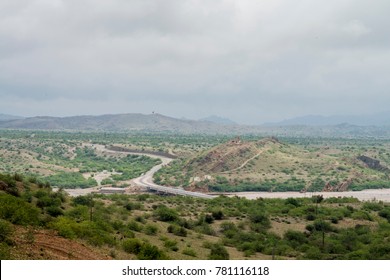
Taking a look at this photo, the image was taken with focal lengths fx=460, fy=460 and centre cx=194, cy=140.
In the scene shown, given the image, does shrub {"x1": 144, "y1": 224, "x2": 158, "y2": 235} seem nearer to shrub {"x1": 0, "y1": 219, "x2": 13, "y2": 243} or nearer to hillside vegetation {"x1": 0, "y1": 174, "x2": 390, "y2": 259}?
hillside vegetation {"x1": 0, "y1": 174, "x2": 390, "y2": 259}

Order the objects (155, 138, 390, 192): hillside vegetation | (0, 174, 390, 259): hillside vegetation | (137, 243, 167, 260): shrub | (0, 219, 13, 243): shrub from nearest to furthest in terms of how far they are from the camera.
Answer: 1. (0, 219, 13, 243): shrub
2. (0, 174, 390, 259): hillside vegetation
3. (137, 243, 167, 260): shrub
4. (155, 138, 390, 192): hillside vegetation

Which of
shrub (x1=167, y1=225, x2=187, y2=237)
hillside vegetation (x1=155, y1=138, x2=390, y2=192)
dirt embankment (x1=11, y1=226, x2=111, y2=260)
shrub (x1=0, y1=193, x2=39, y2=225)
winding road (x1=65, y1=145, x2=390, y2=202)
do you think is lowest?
winding road (x1=65, y1=145, x2=390, y2=202)

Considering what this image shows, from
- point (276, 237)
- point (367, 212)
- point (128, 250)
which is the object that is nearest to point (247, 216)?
point (276, 237)

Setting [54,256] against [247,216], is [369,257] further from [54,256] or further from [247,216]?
[54,256]

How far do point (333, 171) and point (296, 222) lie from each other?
103m

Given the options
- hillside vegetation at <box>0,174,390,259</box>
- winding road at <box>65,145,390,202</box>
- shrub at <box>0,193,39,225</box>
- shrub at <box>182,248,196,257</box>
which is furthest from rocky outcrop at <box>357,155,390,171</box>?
shrub at <box>0,193,39,225</box>

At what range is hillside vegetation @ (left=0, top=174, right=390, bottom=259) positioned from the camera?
25.9 metres

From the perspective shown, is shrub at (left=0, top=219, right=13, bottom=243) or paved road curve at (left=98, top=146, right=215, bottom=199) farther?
paved road curve at (left=98, top=146, right=215, bottom=199)

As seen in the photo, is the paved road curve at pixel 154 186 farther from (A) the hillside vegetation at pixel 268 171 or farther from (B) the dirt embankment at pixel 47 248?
(B) the dirt embankment at pixel 47 248

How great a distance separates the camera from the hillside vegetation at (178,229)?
2594 cm

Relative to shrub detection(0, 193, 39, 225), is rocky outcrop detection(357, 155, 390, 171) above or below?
below

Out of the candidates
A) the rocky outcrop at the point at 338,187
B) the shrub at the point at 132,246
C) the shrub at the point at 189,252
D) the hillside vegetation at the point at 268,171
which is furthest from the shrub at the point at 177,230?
the rocky outcrop at the point at 338,187

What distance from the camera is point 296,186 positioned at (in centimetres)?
13862

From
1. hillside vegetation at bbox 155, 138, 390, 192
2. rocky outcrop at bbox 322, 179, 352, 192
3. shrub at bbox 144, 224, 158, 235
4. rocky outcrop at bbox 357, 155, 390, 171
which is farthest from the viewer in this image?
rocky outcrop at bbox 357, 155, 390, 171
